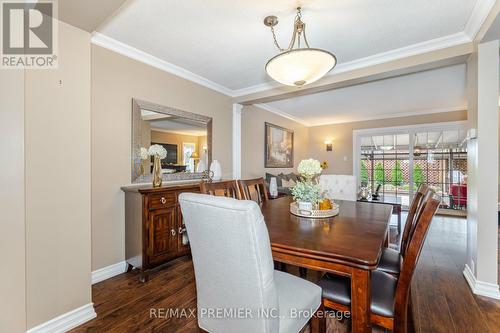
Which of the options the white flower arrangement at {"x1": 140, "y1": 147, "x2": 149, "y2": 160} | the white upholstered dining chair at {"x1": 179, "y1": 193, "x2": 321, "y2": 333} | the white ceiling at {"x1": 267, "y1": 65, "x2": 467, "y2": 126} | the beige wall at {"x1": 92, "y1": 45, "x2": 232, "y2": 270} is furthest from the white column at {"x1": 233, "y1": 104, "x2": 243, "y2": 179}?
the white upholstered dining chair at {"x1": 179, "y1": 193, "x2": 321, "y2": 333}

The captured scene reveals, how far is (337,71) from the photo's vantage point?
289cm

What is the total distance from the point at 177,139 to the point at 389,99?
13.3ft

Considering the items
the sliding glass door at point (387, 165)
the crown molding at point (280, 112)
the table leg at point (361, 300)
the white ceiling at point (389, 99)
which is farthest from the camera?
the sliding glass door at point (387, 165)

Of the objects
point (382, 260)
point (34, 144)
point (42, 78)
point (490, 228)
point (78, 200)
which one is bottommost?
point (382, 260)

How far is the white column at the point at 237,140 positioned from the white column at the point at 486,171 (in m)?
2.99

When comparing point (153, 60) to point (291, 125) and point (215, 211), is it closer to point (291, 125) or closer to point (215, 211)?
→ point (215, 211)

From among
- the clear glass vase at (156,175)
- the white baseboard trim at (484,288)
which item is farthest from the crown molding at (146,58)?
the white baseboard trim at (484,288)

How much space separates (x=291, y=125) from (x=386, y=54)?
11.5 feet

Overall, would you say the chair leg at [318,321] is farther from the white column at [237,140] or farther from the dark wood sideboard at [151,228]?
the white column at [237,140]

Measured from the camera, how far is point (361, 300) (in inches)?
39.7

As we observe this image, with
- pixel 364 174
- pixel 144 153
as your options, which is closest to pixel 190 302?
pixel 144 153

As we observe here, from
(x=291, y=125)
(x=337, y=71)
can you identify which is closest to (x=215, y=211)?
(x=337, y=71)

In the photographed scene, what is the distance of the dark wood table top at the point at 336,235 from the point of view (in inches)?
40.4

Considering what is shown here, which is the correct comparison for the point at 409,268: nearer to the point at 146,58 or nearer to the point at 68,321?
the point at 68,321
